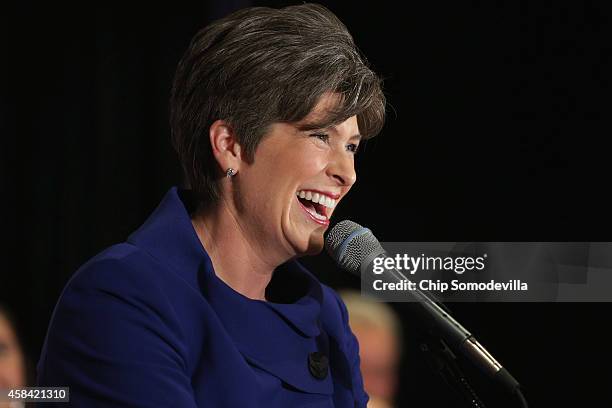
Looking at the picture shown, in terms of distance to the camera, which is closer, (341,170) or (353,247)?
(353,247)

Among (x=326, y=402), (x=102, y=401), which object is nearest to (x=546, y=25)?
(x=326, y=402)

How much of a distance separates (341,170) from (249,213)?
18cm

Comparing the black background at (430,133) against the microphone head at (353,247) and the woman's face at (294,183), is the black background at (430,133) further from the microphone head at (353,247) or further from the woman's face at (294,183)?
the microphone head at (353,247)

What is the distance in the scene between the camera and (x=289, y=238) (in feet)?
4.69

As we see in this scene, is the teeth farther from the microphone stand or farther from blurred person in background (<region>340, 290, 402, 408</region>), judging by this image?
blurred person in background (<region>340, 290, 402, 408</region>)

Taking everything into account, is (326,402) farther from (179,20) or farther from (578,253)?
(179,20)

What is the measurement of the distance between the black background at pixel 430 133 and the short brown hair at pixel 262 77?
32.3 inches

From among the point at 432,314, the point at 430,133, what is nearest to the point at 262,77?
the point at 432,314

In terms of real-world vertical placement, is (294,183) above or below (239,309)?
above

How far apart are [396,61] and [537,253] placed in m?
0.67

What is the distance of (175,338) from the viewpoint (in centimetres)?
125

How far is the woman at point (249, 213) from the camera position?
4.22ft

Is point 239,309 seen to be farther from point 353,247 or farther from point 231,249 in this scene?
point 353,247

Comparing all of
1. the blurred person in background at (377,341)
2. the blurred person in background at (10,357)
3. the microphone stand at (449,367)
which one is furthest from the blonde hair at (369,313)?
the microphone stand at (449,367)
